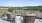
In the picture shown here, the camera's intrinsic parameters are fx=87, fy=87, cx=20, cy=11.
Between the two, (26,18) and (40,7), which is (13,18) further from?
(40,7)

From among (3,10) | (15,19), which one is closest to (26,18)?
(15,19)

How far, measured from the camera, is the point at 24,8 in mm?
1738

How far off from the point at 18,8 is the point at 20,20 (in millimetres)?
671

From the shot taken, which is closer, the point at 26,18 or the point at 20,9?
the point at 26,18

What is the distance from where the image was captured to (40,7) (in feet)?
5.74

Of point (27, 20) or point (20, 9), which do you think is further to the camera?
point (20, 9)

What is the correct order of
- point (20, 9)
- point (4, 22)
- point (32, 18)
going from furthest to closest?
point (20, 9) < point (4, 22) < point (32, 18)

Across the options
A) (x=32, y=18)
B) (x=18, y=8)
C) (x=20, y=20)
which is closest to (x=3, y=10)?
(x=18, y=8)

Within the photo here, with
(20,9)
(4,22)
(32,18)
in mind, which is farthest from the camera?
(20,9)

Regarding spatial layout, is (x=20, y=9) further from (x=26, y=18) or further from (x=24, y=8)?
(x=26, y=18)

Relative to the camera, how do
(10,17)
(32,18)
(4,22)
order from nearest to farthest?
(32,18)
(10,17)
(4,22)

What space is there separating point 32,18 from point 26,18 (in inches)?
2.9

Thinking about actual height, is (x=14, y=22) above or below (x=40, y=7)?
below

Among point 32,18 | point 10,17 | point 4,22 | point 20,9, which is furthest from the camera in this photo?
point 20,9
